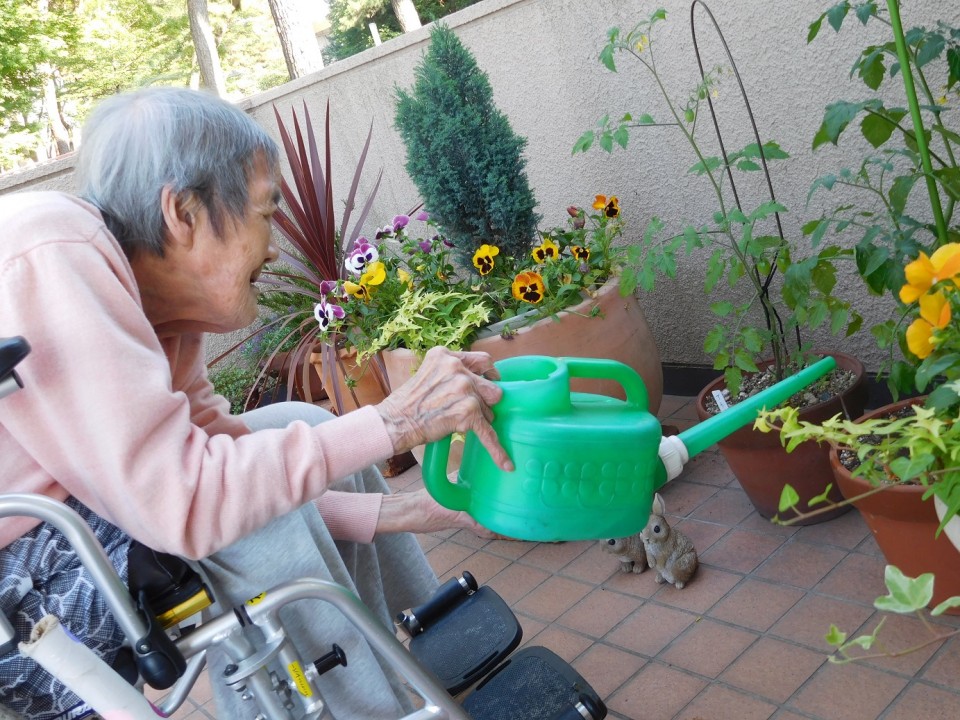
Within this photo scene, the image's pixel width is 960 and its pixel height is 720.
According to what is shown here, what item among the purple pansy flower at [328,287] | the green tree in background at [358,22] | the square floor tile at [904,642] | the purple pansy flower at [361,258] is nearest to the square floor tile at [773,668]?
the square floor tile at [904,642]

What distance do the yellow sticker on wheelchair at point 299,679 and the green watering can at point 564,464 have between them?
0.32 m

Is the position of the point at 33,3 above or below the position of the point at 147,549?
above

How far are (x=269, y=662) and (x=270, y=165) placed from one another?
2.52 feet

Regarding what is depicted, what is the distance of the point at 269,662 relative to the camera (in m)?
1.33

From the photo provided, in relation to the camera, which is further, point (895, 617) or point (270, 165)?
point (895, 617)

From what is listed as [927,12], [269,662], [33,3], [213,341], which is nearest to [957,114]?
[927,12]

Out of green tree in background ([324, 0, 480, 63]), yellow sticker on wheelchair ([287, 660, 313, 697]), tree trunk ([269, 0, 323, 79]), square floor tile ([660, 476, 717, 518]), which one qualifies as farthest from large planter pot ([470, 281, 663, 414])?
green tree in background ([324, 0, 480, 63])

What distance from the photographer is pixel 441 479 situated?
1.37 meters

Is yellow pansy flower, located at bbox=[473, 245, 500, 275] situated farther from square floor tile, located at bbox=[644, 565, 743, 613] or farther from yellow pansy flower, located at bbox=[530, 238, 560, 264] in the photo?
square floor tile, located at bbox=[644, 565, 743, 613]

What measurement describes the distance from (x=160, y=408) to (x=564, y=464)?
0.55 metres

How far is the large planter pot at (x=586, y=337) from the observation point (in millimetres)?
2535

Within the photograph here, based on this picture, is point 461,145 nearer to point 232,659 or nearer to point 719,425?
point 719,425

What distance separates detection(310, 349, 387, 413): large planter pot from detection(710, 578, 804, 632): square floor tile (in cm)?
132

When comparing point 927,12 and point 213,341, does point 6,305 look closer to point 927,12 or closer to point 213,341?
point 927,12
